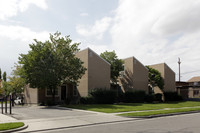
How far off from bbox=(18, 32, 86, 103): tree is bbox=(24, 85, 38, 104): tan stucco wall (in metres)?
4.52

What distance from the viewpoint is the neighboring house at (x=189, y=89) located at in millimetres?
39281

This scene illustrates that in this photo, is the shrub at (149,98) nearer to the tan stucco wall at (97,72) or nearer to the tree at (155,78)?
the tree at (155,78)

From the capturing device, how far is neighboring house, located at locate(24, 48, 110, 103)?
91.4ft

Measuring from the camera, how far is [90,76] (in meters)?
28.1

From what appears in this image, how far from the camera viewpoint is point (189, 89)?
138ft

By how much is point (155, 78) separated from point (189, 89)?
11.6m

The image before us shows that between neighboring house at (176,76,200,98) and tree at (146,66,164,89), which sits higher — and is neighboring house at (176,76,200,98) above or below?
below

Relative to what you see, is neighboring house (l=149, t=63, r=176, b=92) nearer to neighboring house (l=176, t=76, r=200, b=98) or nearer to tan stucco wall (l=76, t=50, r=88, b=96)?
neighboring house (l=176, t=76, r=200, b=98)

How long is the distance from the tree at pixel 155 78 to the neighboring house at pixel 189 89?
18.2 feet

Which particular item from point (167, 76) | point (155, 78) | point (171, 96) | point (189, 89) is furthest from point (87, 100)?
point (189, 89)

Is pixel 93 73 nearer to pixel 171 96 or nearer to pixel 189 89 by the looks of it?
pixel 171 96

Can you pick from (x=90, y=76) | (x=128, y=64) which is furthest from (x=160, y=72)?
(x=90, y=76)

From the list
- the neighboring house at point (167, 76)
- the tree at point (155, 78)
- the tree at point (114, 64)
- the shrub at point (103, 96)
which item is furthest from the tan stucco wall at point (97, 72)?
the neighboring house at point (167, 76)

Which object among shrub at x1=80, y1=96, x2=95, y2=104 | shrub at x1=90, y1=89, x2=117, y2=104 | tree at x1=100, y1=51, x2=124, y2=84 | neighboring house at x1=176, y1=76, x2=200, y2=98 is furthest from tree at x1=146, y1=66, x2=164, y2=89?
shrub at x1=80, y1=96, x2=95, y2=104
